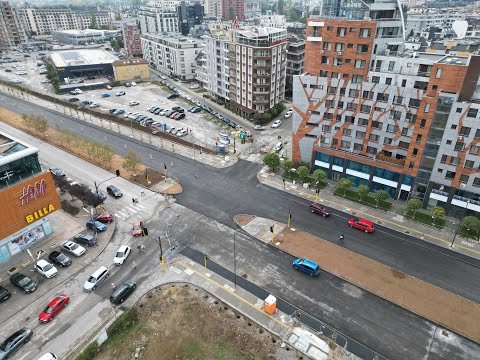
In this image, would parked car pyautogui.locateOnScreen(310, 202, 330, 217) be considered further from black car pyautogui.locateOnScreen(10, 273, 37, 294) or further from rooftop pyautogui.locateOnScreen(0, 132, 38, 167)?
rooftop pyautogui.locateOnScreen(0, 132, 38, 167)

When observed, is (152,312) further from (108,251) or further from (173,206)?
(173,206)

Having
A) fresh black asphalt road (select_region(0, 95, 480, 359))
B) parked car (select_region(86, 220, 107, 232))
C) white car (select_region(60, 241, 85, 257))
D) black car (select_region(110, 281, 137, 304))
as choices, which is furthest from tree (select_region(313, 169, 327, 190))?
white car (select_region(60, 241, 85, 257))

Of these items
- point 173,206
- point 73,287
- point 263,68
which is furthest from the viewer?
point 263,68

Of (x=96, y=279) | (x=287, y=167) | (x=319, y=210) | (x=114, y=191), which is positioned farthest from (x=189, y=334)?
(x=287, y=167)

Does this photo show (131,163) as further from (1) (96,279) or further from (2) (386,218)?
(2) (386,218)

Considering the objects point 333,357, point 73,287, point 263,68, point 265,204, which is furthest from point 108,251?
point 263,68
